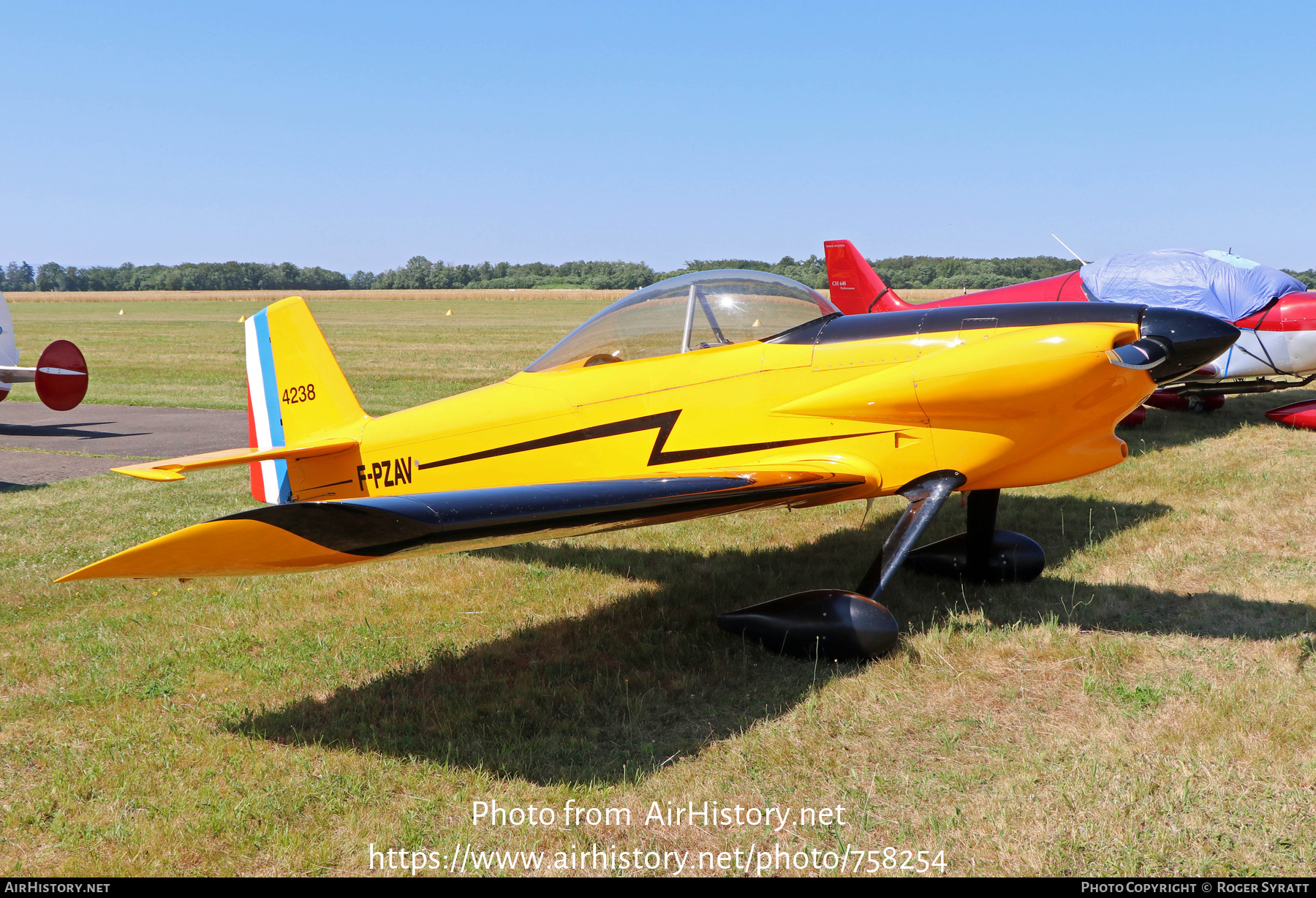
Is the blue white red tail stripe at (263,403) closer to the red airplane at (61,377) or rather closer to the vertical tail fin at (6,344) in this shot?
the red airplane at (61,377)

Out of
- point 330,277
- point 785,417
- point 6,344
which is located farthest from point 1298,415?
point 330,277

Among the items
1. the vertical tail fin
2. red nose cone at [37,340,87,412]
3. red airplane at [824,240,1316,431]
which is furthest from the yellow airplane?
the vertical tail fin

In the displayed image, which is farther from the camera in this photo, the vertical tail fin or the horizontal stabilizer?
the vertical tail fin

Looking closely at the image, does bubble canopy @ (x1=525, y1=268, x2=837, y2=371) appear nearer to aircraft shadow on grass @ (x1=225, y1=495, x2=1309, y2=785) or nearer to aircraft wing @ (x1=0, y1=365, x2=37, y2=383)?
aircraft shadow on grass @ (x1=225, y1=495, x2=1309, y2=785)

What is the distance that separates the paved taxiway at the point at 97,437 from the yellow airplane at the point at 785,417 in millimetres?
6743

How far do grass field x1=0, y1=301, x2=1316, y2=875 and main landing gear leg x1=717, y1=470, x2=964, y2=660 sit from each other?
A: 0.38 feet

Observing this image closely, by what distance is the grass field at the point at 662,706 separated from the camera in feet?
9.89

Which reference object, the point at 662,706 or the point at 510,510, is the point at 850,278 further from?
the point at 510,510

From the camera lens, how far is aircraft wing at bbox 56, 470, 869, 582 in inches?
110

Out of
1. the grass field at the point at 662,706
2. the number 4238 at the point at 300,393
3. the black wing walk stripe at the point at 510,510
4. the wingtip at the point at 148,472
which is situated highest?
the number 4238 at the point at 300,393

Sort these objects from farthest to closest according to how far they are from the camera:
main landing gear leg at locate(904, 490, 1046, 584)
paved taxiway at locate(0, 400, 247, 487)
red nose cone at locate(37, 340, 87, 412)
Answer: red nose cone at locate(37, 340, 87, 412) → paved taxiway at locate(0, 400, 247, 487) → main landing gear leg at locate(904, 490, 1046, 584)

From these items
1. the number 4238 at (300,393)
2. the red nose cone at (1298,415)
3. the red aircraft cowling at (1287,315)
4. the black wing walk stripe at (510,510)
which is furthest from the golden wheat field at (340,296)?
the black wing walk stripe at (510,510)

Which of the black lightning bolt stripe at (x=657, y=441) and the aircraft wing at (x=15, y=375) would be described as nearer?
the black lightning bolt stripe at (x=657, y=441)

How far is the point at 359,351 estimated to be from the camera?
27.0 meters
